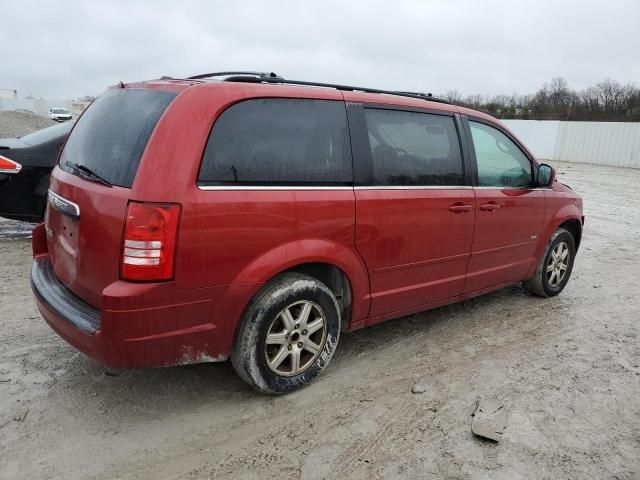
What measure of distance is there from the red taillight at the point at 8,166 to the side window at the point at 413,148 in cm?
458

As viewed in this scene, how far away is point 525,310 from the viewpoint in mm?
4824

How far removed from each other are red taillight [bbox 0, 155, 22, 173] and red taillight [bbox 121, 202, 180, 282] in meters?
4.33

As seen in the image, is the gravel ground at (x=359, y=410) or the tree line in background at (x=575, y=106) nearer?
the gravel ground at (x=359, y=410)

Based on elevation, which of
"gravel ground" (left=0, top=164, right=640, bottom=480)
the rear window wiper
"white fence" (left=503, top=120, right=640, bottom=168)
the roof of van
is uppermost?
"white fence" (left=503, top=120, right=640, bottom=168)

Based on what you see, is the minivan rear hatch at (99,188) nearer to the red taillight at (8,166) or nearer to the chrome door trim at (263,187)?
the chrome door trim at (263,187)

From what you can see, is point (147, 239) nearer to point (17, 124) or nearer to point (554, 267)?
point (554, 267)

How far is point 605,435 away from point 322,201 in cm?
207

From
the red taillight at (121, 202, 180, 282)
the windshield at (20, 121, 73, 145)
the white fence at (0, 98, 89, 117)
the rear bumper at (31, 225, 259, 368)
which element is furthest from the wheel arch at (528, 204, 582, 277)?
the white fence at (0, 98, 89, 117)

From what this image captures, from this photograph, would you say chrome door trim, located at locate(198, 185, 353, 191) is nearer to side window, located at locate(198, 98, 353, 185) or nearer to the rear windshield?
side window, located at locate(198, 98, 353, 185)

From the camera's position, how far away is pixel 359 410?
3.04m

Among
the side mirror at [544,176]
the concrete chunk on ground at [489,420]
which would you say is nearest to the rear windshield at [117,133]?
the concrete chunk on ground at [489,420]

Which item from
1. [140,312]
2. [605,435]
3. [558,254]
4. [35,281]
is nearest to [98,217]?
[140,312]

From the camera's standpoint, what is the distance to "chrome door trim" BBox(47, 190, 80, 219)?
108 inches

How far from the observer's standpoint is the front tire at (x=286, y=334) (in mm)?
2877
